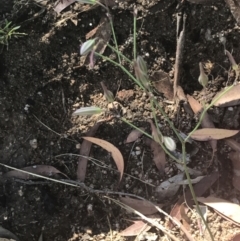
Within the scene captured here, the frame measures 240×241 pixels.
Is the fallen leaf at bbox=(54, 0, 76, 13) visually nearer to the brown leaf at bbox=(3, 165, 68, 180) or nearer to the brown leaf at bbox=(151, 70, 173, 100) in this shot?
the brown leaf at bbox=(151, 70, 173, 100)

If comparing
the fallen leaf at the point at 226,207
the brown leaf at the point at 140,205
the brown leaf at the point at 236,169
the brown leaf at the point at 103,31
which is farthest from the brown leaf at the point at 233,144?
the brown leaf at the point at 103,31

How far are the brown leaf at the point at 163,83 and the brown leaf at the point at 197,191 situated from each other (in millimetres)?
258

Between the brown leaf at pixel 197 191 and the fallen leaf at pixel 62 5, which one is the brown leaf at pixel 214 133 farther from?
the fallen leaf at pixel 62 5

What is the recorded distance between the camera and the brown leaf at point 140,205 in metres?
1.42

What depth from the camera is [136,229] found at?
142cm

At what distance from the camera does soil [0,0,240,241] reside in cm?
142

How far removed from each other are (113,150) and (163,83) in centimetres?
25

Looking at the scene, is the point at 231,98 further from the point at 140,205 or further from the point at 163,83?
the point at 140,205

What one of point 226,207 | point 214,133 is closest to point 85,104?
point 214,133

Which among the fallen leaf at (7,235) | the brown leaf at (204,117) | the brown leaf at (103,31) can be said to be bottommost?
the fallen leaf at (7,235)

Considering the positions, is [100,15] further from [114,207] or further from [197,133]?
[114,207]

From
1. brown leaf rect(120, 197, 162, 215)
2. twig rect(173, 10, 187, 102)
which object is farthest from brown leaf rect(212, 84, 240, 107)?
brown leaf rect(120, 197, 162, 215)

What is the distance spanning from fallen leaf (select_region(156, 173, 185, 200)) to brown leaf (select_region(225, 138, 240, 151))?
0.16 metres

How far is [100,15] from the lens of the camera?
1477mm
